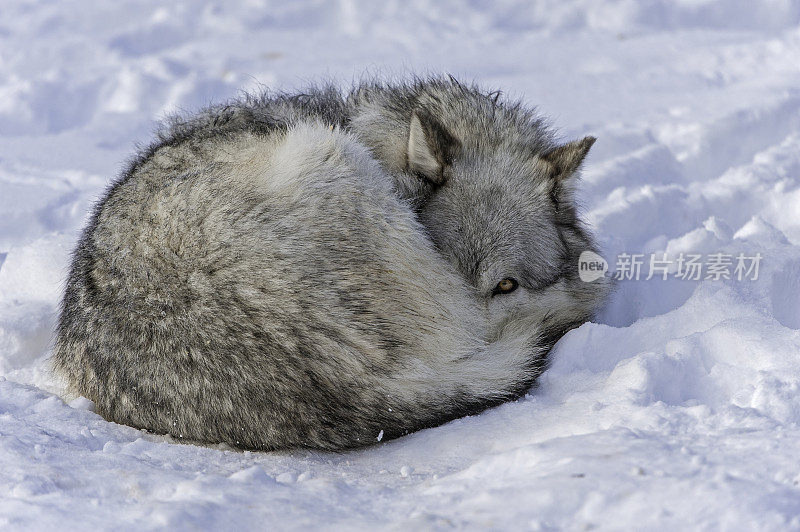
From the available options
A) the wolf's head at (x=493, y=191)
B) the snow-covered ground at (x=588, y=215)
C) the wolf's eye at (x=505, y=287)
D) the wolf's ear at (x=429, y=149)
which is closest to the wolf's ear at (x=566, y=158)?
the wolf's head at (x=493, y=191)

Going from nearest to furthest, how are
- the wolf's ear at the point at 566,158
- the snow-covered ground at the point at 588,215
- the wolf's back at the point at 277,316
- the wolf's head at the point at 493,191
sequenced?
the snow-covered ground at the point at 588,215 → the wolf's back at the point at 277,316 → the wolf's head at the point at 493,191 → the wolf's ear at the point at 566,158

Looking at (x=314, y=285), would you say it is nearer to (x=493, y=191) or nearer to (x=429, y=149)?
(x=429, y=149)

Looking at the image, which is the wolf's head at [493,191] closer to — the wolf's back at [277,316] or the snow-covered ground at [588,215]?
the wolf's back at [277,316]

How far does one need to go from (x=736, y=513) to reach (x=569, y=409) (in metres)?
1.04

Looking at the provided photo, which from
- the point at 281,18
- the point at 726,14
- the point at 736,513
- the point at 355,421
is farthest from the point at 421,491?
the point at 726,14

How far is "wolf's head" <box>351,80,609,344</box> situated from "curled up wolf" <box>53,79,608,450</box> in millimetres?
12

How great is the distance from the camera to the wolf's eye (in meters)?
3.95

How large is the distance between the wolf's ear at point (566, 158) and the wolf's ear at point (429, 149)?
589 millimetres

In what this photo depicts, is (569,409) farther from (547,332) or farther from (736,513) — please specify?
(736,513)

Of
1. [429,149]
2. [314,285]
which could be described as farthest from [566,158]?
[314,285]

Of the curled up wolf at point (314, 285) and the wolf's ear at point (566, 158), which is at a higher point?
the wolf's ear at point (566, 158)

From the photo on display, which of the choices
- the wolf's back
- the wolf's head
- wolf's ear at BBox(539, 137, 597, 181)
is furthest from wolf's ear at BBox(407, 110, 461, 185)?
wolf's ear at BBox(539, 137, 597, 181)

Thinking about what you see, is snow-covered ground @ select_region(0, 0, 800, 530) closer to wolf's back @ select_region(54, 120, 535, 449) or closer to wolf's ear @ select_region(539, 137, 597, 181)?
wolf's back @ select_region(54, 120, 535, 449)

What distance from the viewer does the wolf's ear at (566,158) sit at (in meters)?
4.25
